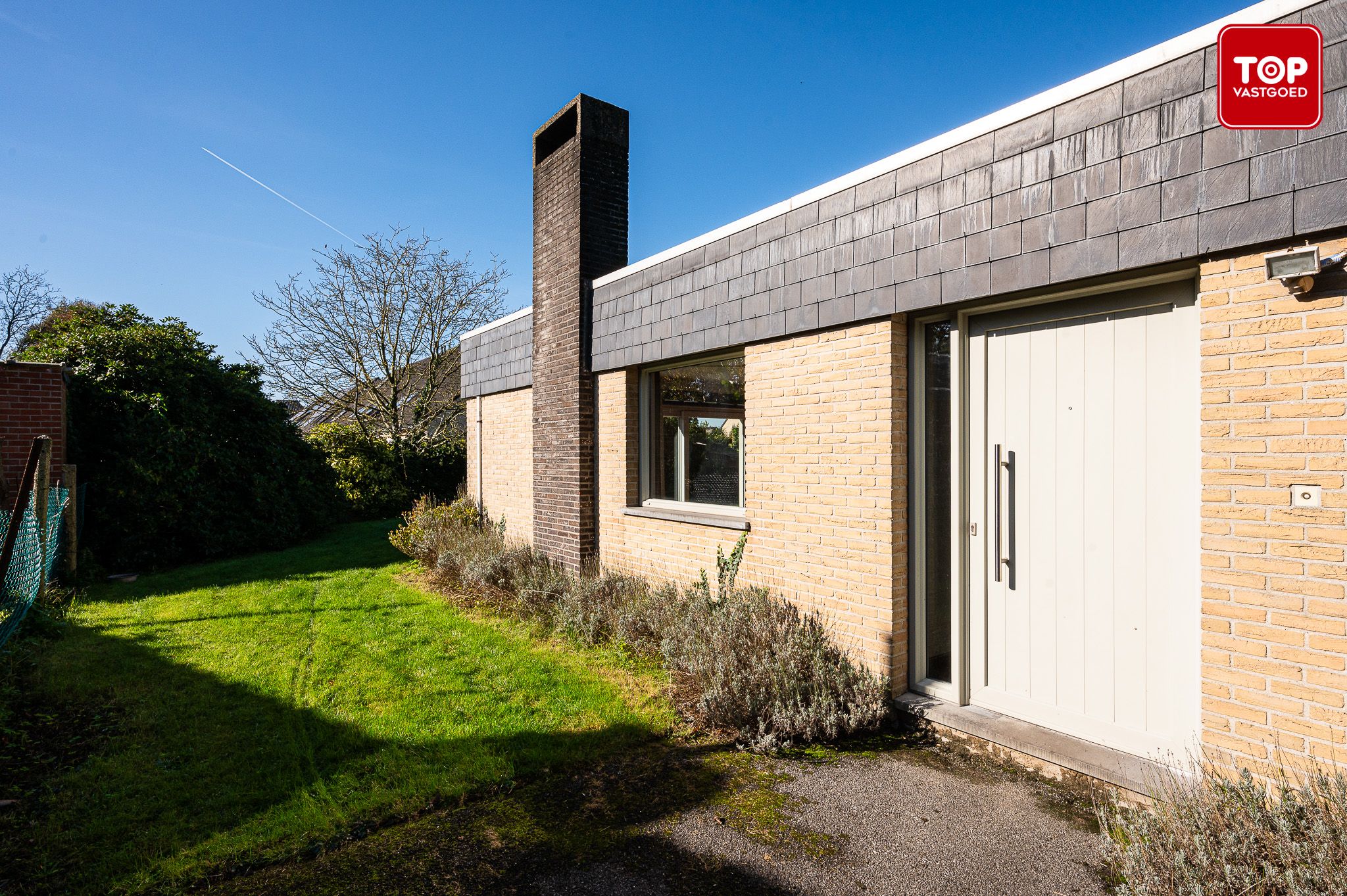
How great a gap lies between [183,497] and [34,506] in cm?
370

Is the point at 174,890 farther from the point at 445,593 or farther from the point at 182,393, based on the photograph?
the point at 182,393

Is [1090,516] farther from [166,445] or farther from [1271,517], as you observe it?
[166,445]

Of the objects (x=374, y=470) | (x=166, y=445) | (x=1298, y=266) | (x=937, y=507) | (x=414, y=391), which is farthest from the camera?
(x=414, y=391)

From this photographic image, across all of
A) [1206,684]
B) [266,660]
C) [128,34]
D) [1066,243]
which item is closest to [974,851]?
[1206,684]

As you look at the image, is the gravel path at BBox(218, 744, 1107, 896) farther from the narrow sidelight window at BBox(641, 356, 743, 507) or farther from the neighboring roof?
the neighboring roof

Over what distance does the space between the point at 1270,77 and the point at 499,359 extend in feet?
29.7

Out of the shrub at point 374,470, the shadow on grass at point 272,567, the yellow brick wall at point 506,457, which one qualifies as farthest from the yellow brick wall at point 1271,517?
the shrub at point 374,470

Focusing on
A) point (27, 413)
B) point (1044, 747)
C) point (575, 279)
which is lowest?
point (1044, 747)

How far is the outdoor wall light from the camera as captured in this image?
2.61 m

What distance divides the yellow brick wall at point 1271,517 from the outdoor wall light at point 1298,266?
0.04 metres

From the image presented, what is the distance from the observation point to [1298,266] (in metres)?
2.65

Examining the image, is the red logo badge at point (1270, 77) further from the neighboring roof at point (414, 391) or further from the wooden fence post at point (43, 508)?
the neighboring roof at point (414, 391)

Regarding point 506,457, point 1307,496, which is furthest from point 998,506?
point 506,457

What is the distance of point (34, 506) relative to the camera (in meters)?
7.05
